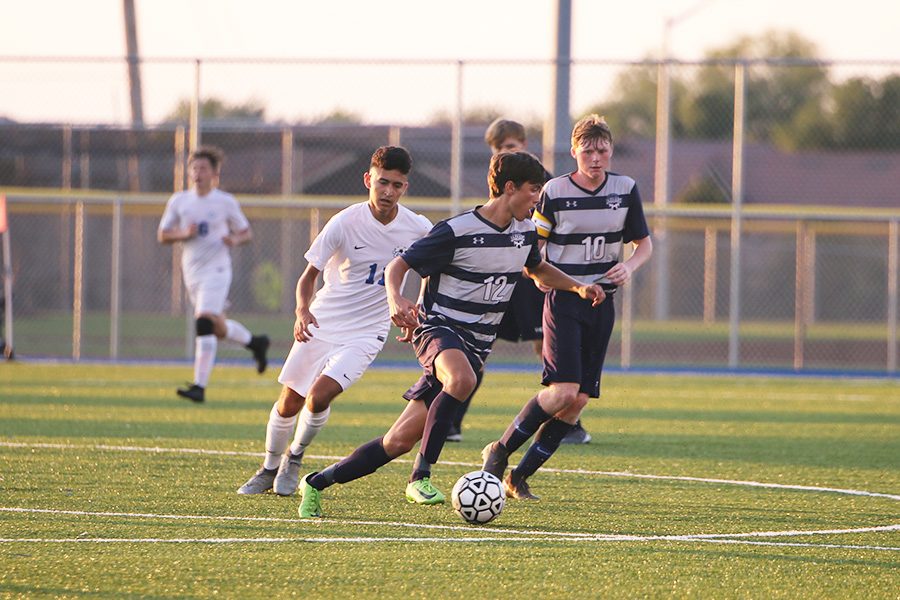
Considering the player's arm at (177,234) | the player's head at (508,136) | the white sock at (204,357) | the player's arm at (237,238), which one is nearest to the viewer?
the player's head at (508,136)

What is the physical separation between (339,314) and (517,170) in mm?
1143

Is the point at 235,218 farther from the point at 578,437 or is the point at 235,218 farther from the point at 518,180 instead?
the point at 518,180

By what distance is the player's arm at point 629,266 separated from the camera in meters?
6.68

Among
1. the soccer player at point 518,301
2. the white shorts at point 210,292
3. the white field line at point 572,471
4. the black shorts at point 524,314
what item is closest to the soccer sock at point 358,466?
the white field line at point 572,471

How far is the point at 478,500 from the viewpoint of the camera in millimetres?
5770

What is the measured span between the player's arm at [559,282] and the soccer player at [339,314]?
587 millimetres

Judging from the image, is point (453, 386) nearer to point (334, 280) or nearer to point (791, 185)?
point (334, 280)

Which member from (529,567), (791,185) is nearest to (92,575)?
(529,567)

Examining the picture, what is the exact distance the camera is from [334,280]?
263 inches

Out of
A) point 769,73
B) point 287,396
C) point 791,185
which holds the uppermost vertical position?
point 769,73

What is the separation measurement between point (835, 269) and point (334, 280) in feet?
98.3

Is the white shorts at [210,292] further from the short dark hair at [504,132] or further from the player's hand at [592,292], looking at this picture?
the player's hand at [592,292]

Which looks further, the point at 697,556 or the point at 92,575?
the point at 697,556

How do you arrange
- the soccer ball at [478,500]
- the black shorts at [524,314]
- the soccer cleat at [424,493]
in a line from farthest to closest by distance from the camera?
the black shorts at [524,314]
the soccer cleat at [424,493]
the soccer ball at [478,500]
